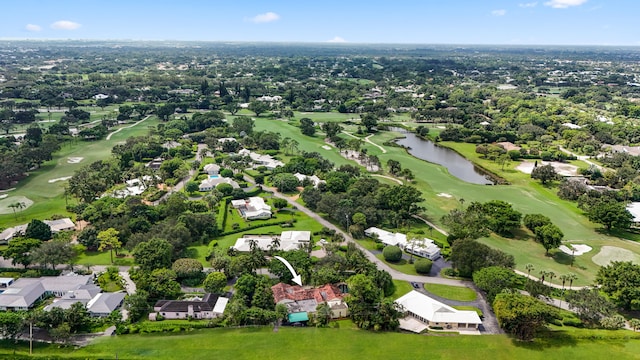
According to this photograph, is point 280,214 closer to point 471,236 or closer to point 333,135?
point 471,236

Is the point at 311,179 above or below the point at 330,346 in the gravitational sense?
above

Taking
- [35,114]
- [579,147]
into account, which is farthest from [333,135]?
[35,114]

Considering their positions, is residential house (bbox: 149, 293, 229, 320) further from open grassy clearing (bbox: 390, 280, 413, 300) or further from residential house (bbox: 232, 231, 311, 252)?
open grassy clearing (bbox: 390, 280, 413, 300)

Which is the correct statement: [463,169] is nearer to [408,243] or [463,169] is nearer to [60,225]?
[408,243]

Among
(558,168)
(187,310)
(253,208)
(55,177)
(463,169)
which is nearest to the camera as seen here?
(187,310)

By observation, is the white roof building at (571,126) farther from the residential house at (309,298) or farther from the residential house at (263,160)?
the residential house at (309,298)

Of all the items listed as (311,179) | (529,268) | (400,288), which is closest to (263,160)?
(311,179)
